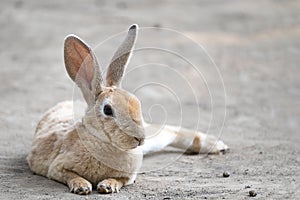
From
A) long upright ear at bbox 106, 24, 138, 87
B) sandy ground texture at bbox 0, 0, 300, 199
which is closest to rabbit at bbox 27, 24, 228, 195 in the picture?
long upright ear at bbox 106, 24, 138, 87

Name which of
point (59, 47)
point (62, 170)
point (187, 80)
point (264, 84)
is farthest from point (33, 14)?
point (62, 170)

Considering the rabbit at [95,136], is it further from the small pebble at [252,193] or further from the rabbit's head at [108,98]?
the small pebble at [252,193]

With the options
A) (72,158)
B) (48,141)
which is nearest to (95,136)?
(72,158)

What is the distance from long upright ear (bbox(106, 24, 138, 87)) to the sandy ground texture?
31.5 inches

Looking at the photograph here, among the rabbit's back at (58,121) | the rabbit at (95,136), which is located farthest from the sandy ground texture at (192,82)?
the rabbit's back at (58,121)

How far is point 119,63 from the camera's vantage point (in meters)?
5.48

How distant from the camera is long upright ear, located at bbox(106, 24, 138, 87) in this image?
546 centimetres

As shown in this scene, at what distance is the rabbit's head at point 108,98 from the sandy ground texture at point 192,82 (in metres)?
0.45

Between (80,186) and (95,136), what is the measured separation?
416 mm

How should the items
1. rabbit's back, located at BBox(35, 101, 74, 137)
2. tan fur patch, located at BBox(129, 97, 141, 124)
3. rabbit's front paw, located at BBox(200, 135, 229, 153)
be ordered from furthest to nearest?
rabbit's front paw, located at BBox(200, 135, 229, 153), rabbit's back, located at BBox(35, 101, 74, 137), tan fur patch, located at BBox(129, 97, 141, 124)

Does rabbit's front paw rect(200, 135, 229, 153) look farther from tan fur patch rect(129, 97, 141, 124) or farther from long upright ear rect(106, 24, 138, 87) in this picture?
tan fur patch rect(129, 97, 141, 124)

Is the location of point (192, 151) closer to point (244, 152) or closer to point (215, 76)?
point (244, 152)

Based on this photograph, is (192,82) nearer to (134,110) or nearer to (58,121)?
(58,121)

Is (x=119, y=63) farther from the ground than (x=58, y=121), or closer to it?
farther from the ground
